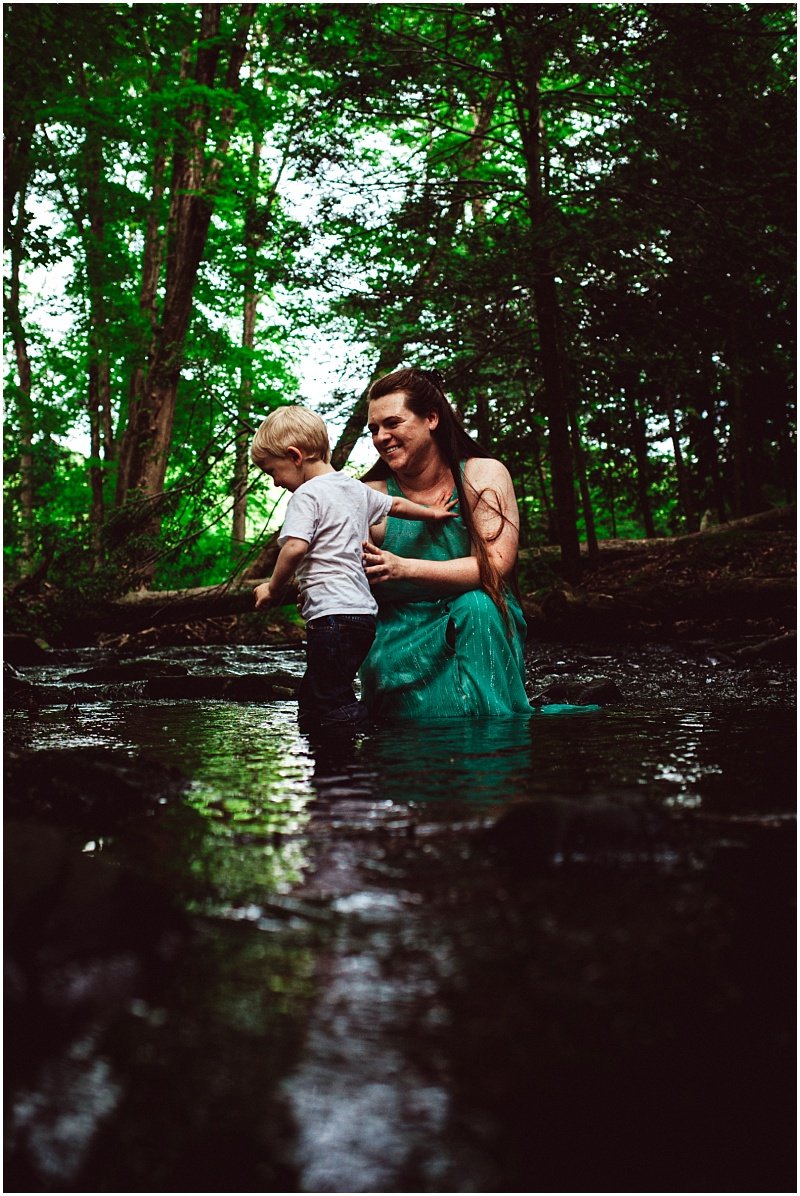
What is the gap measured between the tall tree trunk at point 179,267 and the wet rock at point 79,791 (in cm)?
1074

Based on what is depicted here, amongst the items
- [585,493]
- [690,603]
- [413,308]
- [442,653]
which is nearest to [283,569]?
[442,653]

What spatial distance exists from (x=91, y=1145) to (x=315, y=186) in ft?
39.6

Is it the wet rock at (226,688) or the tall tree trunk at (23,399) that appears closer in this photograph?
the wet rock at (226,688)

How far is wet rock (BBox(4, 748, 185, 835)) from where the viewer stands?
91.0 inches

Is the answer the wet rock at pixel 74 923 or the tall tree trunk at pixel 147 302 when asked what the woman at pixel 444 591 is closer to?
the wet rock at pixel 74 923

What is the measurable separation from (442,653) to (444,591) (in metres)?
0.31

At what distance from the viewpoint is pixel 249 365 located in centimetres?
2047

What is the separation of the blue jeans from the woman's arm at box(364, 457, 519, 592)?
29 centimetres

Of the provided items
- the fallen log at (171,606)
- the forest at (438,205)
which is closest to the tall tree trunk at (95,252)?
the forest at (438,205)

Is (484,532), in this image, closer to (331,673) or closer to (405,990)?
(331,673)

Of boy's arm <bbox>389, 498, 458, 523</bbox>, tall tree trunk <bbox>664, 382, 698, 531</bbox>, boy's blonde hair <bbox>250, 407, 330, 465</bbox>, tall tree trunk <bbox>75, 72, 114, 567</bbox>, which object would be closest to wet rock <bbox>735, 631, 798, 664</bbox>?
boy's arm <bbox>389, 498, 458, 523</bbox>

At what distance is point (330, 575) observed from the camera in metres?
4.46

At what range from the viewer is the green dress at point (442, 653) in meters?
4.50

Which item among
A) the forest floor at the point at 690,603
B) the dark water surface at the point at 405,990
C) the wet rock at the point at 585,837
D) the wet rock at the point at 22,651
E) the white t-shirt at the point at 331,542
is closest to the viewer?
the dark water surface at the point at 405,990
